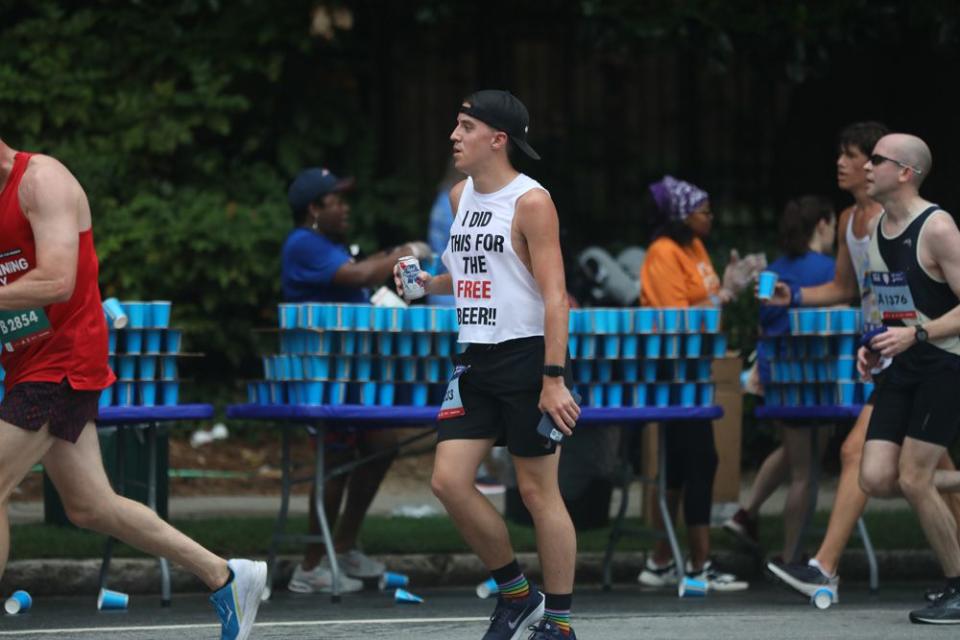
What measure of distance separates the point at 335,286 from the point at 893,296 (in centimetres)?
283

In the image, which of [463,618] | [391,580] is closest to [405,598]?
[391,580]

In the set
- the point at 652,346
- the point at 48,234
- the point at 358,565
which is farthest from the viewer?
the point at 358,565

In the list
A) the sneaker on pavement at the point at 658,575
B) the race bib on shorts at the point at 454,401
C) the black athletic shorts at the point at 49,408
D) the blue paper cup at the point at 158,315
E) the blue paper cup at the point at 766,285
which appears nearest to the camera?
the black athletic shorts at the point at 49,408

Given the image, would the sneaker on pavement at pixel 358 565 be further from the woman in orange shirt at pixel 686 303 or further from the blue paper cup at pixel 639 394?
the blue paper cup at pixel 639 394

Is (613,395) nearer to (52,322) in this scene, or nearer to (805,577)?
(805,577)

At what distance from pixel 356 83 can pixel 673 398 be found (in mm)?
6276

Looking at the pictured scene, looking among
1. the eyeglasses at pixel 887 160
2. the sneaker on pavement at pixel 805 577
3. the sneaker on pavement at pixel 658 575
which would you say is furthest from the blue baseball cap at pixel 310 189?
the sneaker on pavement at pixel 805 577

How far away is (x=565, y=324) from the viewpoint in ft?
23.2

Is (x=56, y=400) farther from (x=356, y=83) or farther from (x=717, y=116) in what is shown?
(x=717, y=116)

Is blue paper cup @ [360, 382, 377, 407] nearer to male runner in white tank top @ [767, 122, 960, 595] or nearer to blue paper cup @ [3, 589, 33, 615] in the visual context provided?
blue paper cup @ [3, 589, 33, 615]

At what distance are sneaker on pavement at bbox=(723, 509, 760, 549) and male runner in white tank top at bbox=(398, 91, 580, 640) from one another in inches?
135

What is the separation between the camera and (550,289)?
709 cm

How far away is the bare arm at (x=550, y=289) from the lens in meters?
7.06

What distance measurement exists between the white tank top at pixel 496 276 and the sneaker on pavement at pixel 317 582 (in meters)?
2.87
